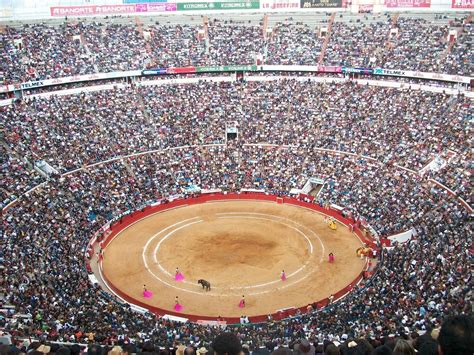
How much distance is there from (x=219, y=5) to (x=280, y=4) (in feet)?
32.5

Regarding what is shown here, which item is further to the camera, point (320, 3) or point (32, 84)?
point (320, 3)

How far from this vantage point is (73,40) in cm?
7369

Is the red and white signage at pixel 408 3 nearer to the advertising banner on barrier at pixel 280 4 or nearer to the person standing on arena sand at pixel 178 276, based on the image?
the advertising banner on barrier at pixel 280 4

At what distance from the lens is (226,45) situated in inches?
3014

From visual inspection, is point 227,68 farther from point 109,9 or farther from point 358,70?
point 109,9

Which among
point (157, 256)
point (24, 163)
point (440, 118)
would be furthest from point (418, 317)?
point (24, 163)

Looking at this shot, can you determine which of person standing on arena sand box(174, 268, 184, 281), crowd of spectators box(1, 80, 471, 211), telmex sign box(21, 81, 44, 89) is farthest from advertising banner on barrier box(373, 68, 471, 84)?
telmex sign box(21, 81, 44, 89)

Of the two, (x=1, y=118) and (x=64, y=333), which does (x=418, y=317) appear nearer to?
(x=64, y=333)

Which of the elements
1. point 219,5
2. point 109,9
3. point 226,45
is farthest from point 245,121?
Result: point 109,9

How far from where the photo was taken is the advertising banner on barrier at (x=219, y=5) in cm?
8212

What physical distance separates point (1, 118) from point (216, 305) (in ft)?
122

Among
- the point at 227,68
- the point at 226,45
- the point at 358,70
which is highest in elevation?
the point at 226,45

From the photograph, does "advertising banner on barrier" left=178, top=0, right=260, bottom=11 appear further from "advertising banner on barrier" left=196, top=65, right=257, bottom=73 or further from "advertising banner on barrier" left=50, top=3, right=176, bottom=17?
"advertising banner on barrier" left=196, top=65, right=257, bottom=73

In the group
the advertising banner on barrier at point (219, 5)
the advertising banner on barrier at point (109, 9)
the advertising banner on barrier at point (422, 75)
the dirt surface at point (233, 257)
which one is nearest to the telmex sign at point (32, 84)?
the advertising banner on barrier at point (109, 9)
